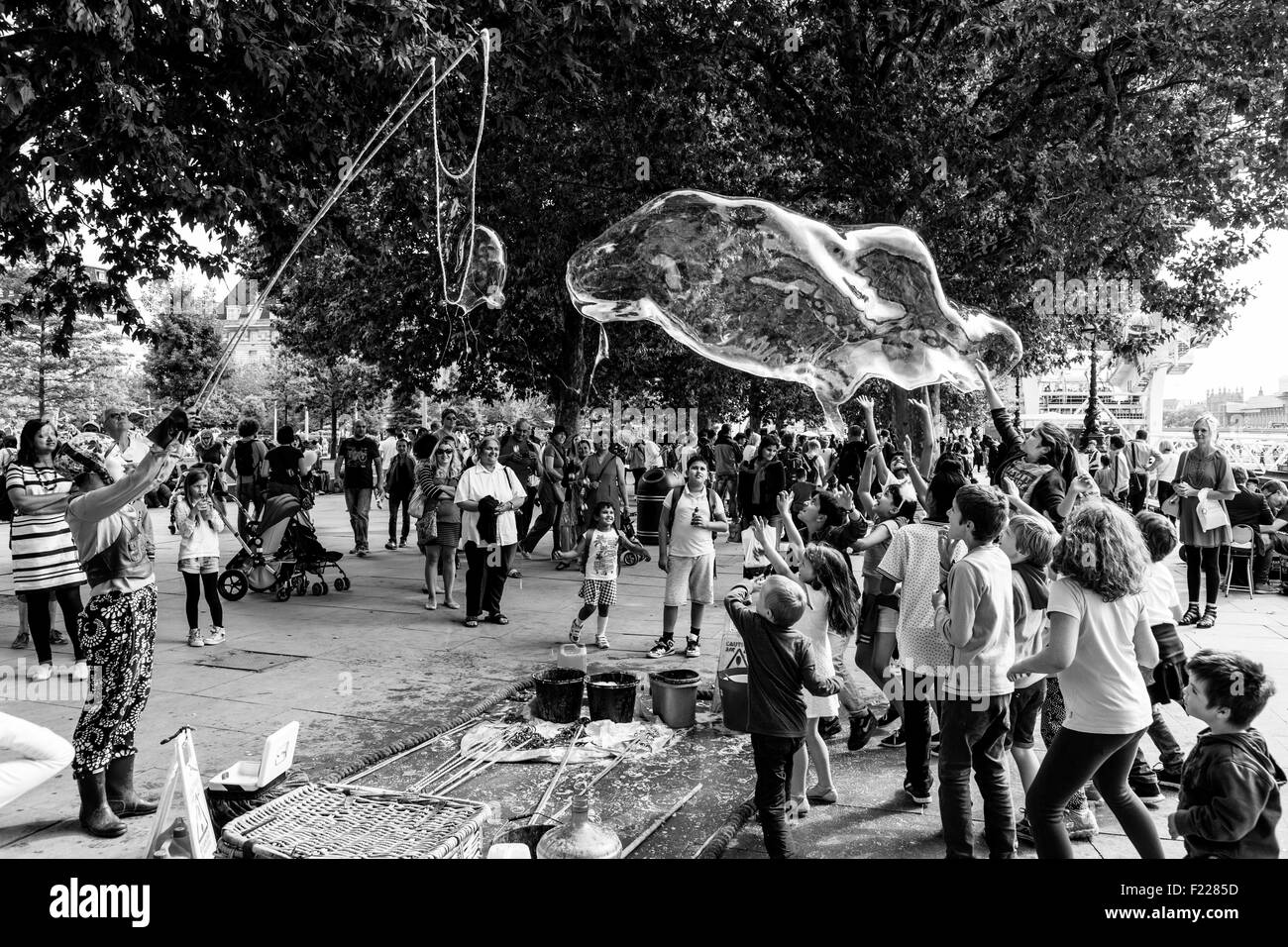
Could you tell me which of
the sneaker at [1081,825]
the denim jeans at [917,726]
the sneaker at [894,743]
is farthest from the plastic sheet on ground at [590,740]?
the sneaker at [1081,825]

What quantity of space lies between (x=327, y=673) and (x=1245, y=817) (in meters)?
6.08

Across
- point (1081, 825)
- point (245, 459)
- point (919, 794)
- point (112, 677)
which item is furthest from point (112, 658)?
point (245, 459)

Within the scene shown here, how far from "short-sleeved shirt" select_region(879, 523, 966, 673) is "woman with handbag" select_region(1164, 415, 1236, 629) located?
571cm

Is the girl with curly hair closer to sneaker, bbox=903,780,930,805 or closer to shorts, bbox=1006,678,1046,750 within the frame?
shorts, bbox=1006,678,1046,750

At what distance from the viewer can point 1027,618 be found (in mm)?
4402

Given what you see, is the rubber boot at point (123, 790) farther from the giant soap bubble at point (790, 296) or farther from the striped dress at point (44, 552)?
the giant soap bubble at point (790, 296)

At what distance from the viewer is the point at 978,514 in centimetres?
394

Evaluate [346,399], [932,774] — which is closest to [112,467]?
[932,774]

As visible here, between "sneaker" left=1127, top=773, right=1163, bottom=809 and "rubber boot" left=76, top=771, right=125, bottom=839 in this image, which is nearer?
"rubber boot" left=76, top=771, right=125, bottom=839

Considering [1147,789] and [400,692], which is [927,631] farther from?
[400,692]

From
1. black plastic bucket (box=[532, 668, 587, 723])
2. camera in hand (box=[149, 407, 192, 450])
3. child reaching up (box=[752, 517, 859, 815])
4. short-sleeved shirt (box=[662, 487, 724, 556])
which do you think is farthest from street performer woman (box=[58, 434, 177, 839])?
short-sleeved shirt (box=[662, 487, 724, 556])

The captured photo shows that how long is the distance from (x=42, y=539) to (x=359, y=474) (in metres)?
6.48

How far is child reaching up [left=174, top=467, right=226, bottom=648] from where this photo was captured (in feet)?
26.5
